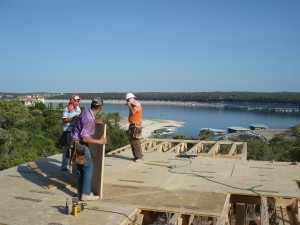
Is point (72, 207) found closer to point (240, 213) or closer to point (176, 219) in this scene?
point (176, 219)

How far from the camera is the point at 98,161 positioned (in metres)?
5.55

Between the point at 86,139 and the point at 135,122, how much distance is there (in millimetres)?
2865

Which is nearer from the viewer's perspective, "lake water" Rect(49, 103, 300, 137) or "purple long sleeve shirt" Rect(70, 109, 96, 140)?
"purple long sleeve shirt" Rect(70, 109, 96, 140)

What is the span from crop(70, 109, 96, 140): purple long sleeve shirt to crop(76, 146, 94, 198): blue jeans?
0.22 m

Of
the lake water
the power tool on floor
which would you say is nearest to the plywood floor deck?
the power tool on floor

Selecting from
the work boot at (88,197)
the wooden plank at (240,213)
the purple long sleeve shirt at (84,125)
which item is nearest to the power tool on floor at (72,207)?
the work boot at (88,197)

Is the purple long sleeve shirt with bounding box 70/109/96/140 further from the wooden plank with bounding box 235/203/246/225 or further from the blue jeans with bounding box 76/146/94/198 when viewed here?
the wooden plank with bounding box 235/203/246/225

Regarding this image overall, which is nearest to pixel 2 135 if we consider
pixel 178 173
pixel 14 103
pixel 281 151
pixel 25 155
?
pixel 25 155

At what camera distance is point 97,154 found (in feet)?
18.2

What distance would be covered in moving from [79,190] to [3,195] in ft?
4.01

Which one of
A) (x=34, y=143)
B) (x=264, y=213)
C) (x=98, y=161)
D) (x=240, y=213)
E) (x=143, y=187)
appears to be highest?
(x=98, y=161)

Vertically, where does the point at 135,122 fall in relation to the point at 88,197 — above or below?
above

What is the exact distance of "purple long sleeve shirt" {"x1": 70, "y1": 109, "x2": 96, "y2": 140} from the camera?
5.23 metres

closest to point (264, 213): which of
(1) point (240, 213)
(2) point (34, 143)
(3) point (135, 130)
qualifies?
(1) point (240, 213)
